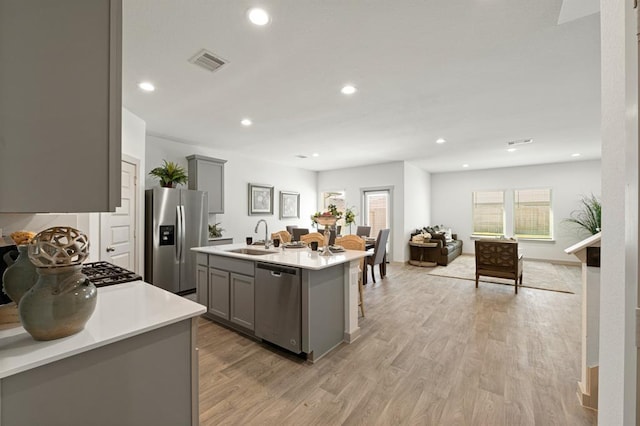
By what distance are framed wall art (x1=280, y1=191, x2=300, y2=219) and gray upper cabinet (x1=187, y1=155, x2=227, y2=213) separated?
2.10m

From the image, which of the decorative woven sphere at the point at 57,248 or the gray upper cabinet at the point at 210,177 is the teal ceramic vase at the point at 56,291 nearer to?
the decorative woven sphere at the point at 57,248

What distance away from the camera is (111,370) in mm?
1001

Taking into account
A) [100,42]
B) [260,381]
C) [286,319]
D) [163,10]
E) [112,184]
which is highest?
[163,10]

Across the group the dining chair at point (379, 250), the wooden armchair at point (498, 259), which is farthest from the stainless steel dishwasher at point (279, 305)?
the wooden armchair at point (498, 259)

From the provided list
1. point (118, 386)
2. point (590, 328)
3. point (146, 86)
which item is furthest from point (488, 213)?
point (118, 386)

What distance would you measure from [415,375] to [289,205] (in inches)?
231

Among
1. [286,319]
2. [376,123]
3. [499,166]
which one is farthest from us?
[499,166]

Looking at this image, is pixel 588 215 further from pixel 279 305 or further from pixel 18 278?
pixel 18 278

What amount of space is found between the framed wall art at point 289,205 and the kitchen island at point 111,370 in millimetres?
5990

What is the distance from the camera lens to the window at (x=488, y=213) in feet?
25.5

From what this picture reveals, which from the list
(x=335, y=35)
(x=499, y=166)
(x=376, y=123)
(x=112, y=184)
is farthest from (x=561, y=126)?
(x=112, y=184)

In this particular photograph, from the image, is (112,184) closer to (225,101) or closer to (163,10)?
(163,10)

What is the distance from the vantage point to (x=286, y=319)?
94.5 inches

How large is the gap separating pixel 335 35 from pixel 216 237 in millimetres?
4368
